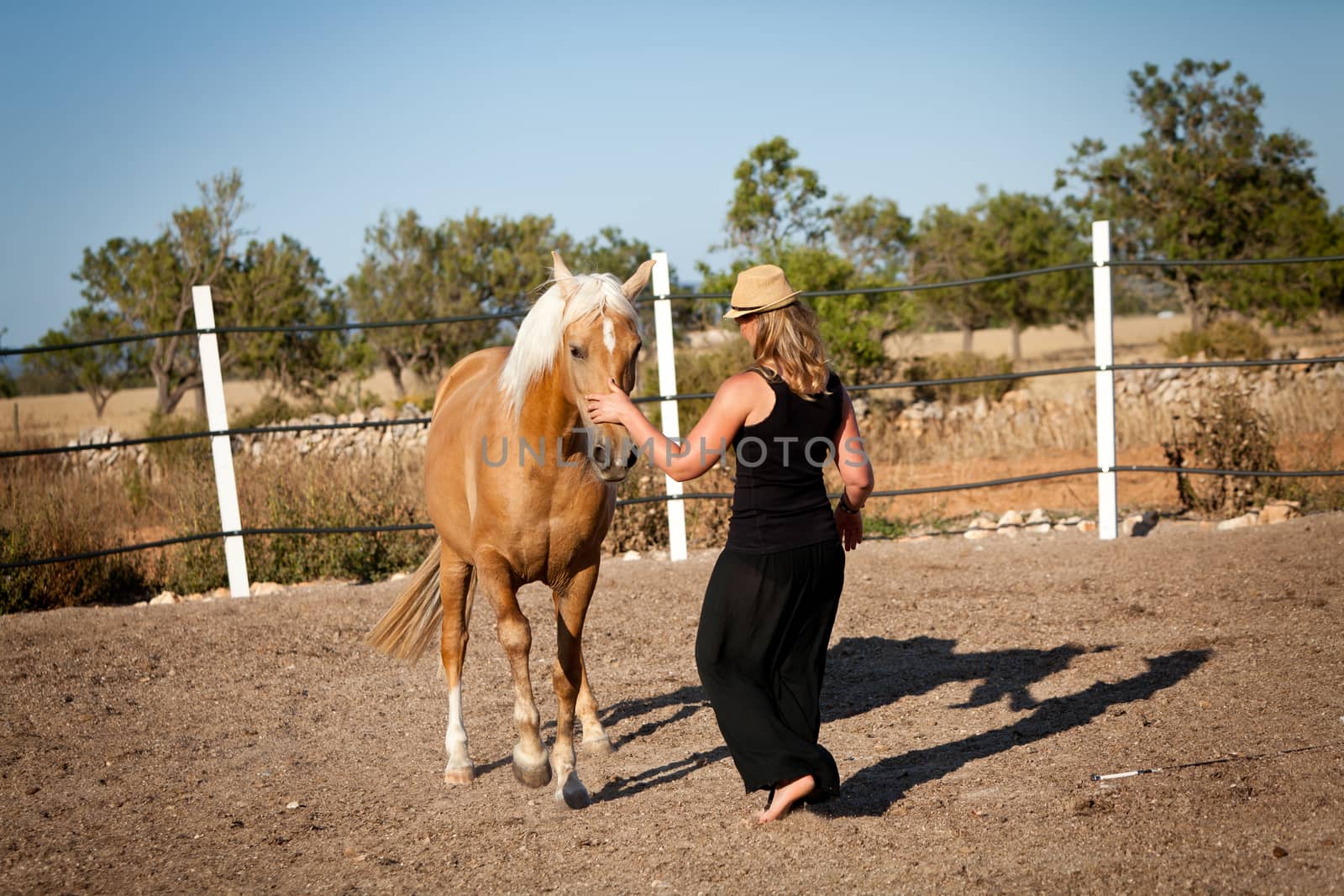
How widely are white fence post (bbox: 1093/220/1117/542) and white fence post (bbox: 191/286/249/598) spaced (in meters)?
5.93

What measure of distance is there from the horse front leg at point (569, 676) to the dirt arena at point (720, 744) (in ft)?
0.36

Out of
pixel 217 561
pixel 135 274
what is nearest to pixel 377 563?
pixel 217 561

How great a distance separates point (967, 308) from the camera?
34.5 m

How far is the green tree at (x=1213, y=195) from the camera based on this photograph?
23922mm

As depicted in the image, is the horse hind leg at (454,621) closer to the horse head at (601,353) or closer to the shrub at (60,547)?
the horse head at (601,353)

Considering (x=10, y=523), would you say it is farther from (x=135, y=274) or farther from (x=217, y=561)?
(x=135, y=274)

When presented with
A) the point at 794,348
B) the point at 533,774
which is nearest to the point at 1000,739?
the point at 533,774

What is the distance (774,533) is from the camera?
10.4 ft

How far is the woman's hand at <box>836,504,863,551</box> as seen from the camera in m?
3.45

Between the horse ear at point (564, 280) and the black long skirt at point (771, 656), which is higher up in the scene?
the horse ear at point (564, 280)

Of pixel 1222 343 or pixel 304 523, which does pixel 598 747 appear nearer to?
pixel 304 523

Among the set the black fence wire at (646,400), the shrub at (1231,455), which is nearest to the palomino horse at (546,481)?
the black fence wire at (646,400)

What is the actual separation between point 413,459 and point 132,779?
5680mm

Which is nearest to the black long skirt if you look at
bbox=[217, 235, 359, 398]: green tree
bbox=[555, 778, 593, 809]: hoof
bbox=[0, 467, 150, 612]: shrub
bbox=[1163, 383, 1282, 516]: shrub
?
bbox=[555, 778, 593, 809]: hoof
